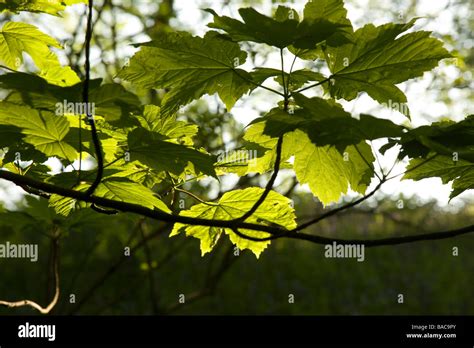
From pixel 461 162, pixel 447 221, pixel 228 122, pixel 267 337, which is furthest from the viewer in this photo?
pixel 447 221

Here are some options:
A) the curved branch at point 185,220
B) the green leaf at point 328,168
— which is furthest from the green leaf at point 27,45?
the green leaf at point 328,168

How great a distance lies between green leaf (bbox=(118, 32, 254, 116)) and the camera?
141 centimetres

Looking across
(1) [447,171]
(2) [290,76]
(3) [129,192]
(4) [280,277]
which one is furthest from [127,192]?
(4) [280,277]

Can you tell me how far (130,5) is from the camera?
5.18 meters

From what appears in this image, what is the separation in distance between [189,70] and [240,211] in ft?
1.56

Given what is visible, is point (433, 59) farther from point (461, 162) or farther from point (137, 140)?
point (137, 140)

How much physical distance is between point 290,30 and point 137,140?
0.48 metres

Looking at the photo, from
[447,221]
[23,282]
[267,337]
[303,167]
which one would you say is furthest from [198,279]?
[303,167]

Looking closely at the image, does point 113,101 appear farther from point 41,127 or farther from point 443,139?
point 443,139

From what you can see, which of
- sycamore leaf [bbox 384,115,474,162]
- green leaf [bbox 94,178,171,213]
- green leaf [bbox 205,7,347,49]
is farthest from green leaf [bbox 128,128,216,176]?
sycamore leaf [bbox 384,115,474,162]

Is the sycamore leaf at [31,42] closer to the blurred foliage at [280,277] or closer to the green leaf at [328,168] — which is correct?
the green leaf at [328,168]

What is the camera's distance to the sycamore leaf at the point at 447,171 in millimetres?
1475

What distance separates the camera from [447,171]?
1.49m

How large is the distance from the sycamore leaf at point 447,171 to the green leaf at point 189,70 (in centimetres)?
50
